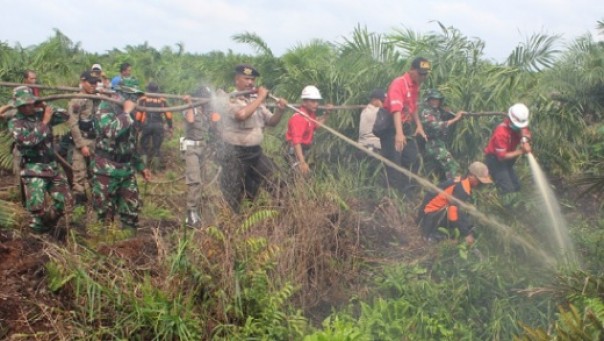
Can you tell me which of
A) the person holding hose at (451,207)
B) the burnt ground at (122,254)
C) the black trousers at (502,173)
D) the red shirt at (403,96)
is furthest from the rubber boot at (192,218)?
the black trousers at (502,173)

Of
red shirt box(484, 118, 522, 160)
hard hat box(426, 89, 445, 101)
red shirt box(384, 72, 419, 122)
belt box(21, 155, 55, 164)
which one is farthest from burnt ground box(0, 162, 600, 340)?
hard hat box(426, 89, 445, 101)

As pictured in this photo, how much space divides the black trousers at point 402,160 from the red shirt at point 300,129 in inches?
33.6

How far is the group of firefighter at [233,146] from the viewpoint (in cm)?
605

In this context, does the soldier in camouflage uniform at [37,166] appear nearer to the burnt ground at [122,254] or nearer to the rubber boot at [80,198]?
Answer: the burnt ground at [122,254]

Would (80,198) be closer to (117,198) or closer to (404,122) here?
(117,198)

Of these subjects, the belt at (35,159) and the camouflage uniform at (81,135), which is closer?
the belt at (35,159)

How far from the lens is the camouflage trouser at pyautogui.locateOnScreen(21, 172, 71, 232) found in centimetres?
595

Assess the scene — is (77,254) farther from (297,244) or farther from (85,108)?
(85,108)

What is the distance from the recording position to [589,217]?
747 centimetres

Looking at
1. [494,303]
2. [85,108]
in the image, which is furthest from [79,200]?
[494,303]

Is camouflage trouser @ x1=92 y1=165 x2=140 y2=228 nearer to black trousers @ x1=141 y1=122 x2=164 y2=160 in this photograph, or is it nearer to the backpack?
the backpack

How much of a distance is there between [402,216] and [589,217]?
207cm

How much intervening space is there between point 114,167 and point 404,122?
138 inches

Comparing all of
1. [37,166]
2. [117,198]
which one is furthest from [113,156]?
[37,166]
